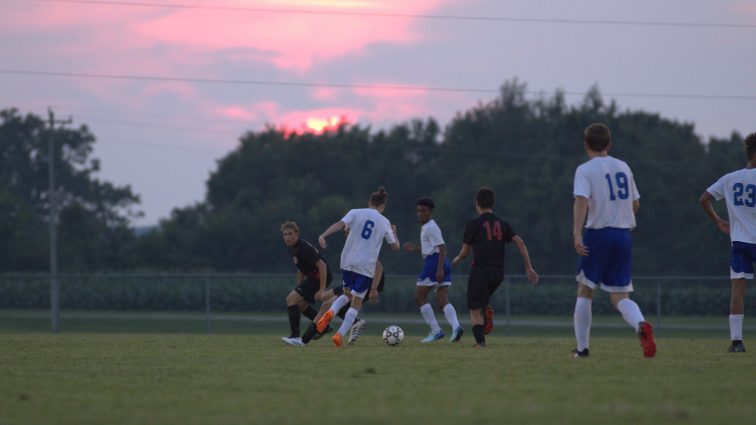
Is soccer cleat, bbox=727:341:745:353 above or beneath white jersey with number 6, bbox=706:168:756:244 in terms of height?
beneath

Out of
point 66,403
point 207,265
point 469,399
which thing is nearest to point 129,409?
point 66,403

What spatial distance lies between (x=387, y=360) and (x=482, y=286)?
2541 mm

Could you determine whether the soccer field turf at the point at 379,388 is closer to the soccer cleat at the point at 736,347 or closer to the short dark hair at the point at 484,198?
the soccer cleat at the point at 736,347

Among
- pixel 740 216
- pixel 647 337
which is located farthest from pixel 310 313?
pixel 647 337

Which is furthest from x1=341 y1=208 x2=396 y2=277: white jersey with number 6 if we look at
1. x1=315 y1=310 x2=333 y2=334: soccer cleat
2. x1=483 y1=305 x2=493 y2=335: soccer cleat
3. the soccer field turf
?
the soccer field turf

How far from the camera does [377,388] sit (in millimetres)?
7539

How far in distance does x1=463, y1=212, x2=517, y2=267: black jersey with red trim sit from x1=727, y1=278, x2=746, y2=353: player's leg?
2.44 metres

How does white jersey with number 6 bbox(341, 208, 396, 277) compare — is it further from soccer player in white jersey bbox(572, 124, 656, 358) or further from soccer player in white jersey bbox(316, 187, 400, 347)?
soccer player in white jersey bbox(572, 124, 656, 358)

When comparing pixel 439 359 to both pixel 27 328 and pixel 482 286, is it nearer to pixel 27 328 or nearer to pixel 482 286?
pixel 482 286

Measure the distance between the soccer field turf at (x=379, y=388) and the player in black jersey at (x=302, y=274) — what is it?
2.85 metres

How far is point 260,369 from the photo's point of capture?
931 cm

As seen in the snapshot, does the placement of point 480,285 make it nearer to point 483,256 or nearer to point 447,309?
point 483,256

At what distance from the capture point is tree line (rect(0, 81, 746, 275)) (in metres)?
58.2

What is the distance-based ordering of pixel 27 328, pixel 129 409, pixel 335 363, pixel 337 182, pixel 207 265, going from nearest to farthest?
pixel 129 409 < pixel 335 363 < pixel 27 328 < pixel 207 265 < pixel 337 182
